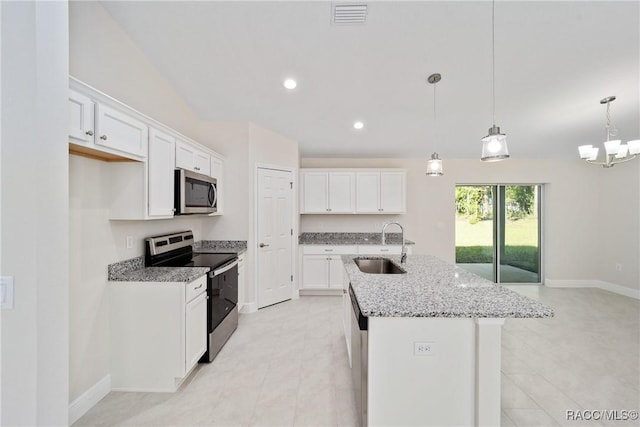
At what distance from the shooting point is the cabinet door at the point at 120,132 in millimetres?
1715

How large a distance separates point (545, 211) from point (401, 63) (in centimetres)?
446

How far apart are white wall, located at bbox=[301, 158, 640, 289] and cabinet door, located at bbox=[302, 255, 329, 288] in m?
0.74

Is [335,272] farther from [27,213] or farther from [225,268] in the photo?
[27,213]

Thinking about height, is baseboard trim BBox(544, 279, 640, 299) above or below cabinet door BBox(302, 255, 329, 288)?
below

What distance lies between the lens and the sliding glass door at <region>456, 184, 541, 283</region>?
16.9ft

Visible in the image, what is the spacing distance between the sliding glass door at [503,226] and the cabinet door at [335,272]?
8.15ft

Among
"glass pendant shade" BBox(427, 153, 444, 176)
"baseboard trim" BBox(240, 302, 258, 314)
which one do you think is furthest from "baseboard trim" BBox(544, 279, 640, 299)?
"baseboard trim" BBox(240, 302, 258, 314)

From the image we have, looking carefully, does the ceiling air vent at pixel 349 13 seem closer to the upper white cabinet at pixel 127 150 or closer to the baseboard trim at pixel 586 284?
the upper white cabinet at pixel 127 150

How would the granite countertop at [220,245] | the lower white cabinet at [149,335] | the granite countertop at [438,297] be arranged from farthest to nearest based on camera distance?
1. the granite countertop at [220,245]
2. the lower white cabinet at [149,335]
3. the granite countertop at [438,297]

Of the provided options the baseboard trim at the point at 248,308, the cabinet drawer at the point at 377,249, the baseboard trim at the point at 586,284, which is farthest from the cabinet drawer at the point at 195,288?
the baseboard trim at the point at 586,284

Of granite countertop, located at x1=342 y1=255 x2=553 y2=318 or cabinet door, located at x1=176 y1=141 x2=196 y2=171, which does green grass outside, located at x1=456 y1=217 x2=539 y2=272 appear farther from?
cabinet door, located at x1=176 y1=141 x2=196 y2=171

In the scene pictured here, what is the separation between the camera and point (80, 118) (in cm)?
159

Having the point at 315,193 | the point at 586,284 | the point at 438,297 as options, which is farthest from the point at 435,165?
the point at 586,284

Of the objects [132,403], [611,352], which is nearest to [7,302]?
[132,403]
